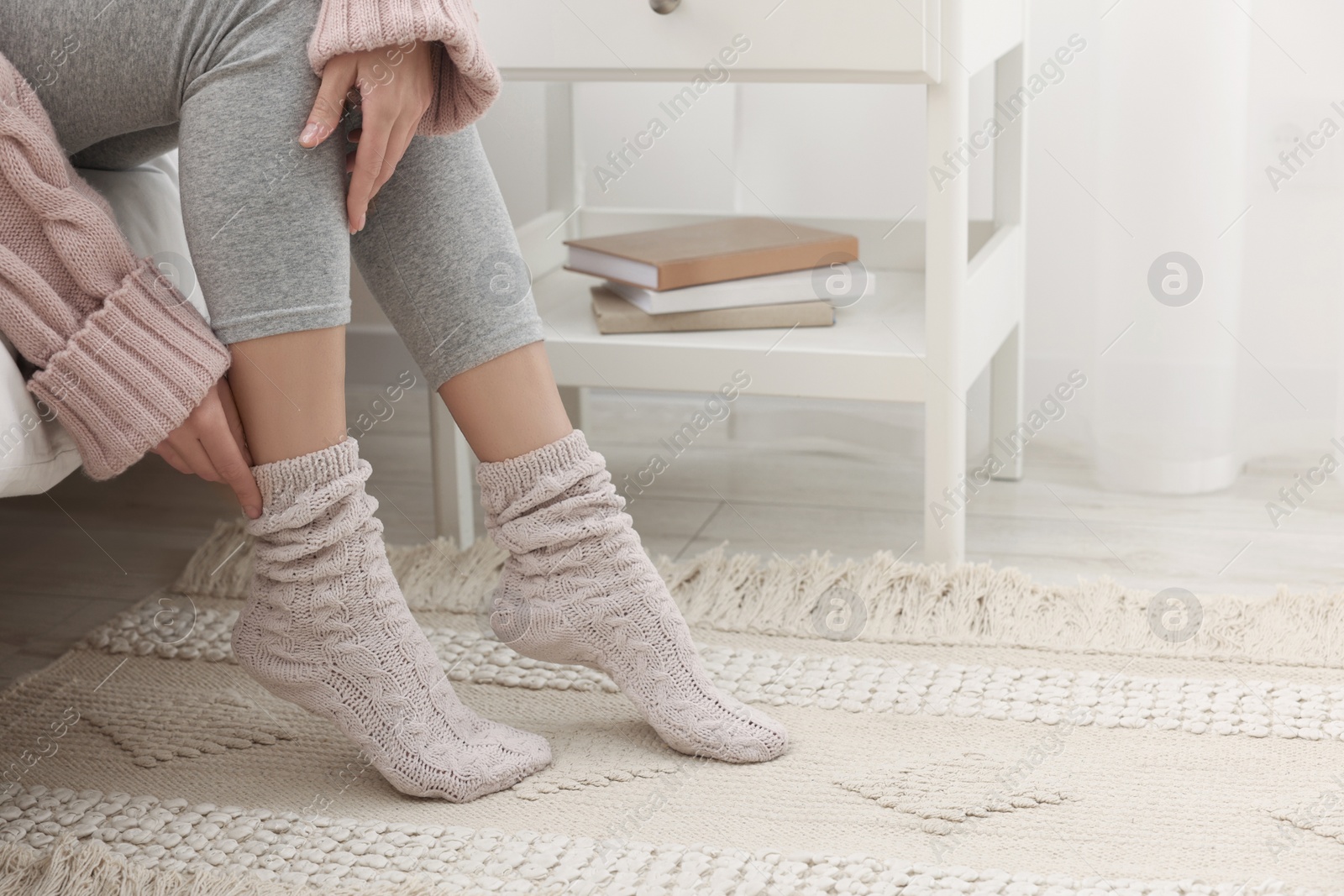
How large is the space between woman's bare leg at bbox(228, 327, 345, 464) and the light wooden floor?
39 centimetres

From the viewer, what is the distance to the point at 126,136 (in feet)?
2.64

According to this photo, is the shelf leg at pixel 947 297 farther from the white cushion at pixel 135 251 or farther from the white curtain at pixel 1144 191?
the white cushion at pixel 135 251

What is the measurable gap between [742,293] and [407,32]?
0.50 metres

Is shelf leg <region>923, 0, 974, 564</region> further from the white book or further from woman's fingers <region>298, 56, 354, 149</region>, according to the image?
woman's fingers <region>298, 56, 354, 149</region>

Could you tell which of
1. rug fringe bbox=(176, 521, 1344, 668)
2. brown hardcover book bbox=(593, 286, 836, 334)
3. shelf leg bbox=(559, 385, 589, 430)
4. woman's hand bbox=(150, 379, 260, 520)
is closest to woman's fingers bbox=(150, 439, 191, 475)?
woman's hand bbox=(150, 379, 260, 520)

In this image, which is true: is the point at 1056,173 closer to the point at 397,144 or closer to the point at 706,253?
the point at 706,253

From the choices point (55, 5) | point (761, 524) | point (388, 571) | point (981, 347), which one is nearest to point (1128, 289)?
point (981, 347)

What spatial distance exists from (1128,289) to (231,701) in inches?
34.6

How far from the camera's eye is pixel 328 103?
66 cm

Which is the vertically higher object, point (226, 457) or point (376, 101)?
point (376, 101)

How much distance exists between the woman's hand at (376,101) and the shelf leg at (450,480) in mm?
460

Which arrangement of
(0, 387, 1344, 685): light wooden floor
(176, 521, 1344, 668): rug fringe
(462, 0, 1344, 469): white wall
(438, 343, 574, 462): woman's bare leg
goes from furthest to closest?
(462, 0, 1344, 469): white wall < (0, 387, 1344, 685): light wooden floor < (176, 521, 1344, 668): rug fringe < (438, 343, 574, 462): woman's bare leg

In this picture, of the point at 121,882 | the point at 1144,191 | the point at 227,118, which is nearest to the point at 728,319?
the point at 1144,191

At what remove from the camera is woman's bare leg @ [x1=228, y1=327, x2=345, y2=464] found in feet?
2.22
